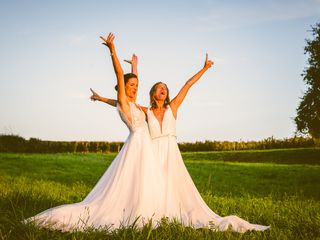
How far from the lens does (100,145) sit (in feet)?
174

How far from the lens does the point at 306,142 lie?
50.1m

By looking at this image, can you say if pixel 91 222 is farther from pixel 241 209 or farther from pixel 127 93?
pixel 241 209

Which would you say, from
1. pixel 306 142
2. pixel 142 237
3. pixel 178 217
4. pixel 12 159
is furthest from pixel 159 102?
pixel 306 142

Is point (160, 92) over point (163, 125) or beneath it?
over

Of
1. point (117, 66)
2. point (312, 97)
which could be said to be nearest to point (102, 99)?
point (117, 66)

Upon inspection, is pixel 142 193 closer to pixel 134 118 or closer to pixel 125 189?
pixel 125 189

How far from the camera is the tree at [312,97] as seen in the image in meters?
37.3

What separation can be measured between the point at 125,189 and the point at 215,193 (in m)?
9.09

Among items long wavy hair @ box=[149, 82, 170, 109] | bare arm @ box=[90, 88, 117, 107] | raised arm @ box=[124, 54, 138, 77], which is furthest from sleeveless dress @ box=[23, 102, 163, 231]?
raised arm @ box=[124, 54, 138, 77]

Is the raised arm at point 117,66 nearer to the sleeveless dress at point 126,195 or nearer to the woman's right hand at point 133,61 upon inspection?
the sleeveless dress at point 126,195

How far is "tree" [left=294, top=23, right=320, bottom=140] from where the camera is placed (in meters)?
37.3

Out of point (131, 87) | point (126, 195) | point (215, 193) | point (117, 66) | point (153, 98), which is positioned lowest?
point (215, 193)

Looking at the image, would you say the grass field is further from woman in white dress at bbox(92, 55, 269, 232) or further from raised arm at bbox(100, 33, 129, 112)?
raised arm at bbox(100, 33, 129, 112)

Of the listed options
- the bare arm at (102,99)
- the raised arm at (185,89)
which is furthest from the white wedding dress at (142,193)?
the bare arm at (102,99)
